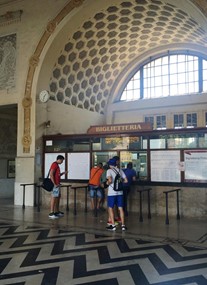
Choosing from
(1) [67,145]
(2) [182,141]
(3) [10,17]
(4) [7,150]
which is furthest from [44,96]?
(2) [182,141]

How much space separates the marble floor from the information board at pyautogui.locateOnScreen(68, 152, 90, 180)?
2.60 meters

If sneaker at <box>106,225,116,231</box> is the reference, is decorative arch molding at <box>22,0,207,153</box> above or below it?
above

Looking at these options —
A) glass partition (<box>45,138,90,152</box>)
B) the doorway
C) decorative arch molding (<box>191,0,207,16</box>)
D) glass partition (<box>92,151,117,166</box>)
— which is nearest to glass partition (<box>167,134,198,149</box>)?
glass partition (<box>92,151,117,166</box>)

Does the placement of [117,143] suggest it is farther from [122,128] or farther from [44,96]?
[44,96]

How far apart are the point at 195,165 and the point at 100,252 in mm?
4656

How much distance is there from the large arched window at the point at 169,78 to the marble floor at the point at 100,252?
27.9ft

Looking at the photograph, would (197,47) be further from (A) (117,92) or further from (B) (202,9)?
(B) (202,9)

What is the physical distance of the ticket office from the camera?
9336 mm

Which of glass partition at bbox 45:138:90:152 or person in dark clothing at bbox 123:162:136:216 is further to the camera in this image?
glass partition at bbox 45:138:90:152

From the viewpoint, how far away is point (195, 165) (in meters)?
9.29

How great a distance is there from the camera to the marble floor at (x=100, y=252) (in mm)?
4496

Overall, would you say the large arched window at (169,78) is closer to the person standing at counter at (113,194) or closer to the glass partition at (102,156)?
the glass partition at (102,156)

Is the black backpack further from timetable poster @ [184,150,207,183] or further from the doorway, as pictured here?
the doorway

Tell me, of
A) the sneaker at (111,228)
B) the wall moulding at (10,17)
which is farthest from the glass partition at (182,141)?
the wall moulding at (10,17)
